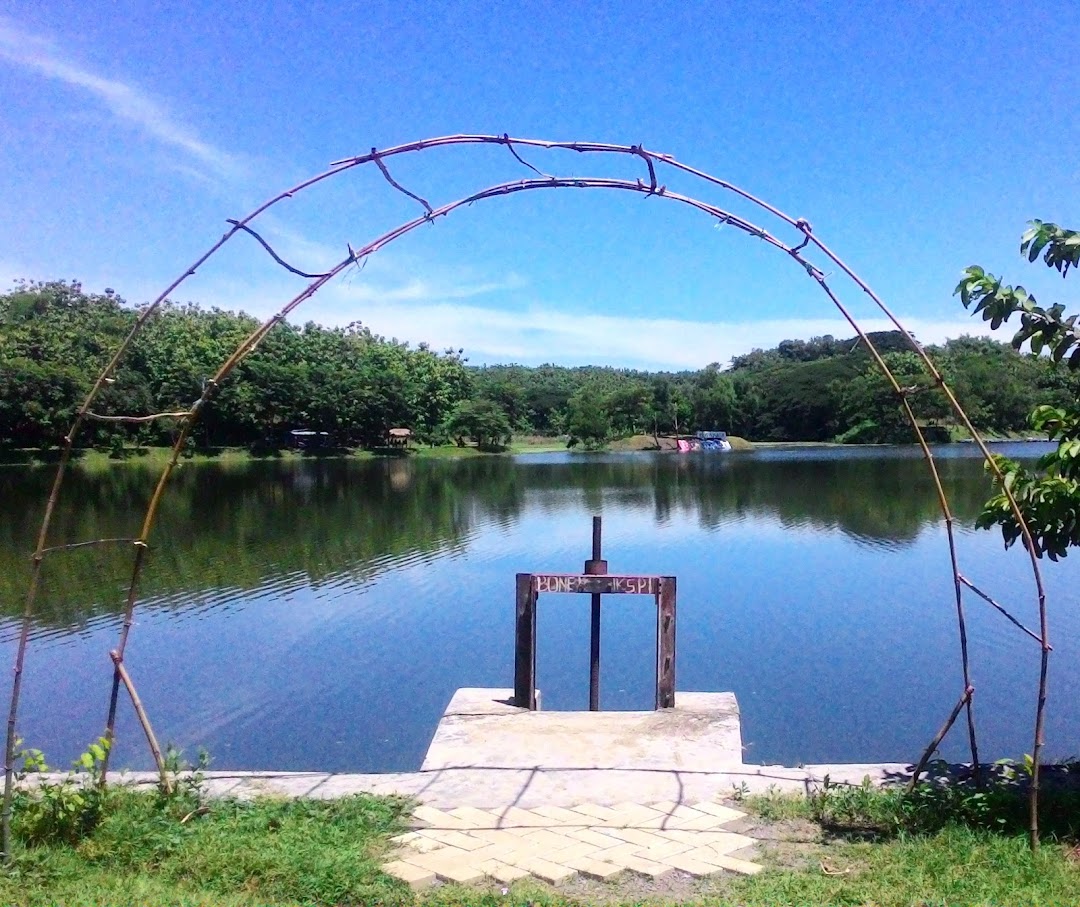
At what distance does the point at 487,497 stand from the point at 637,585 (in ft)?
88.9

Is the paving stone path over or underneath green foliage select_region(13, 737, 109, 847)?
underneath

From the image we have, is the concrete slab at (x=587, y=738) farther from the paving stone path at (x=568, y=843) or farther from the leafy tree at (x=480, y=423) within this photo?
the leafy tree at (x=480, y=423)

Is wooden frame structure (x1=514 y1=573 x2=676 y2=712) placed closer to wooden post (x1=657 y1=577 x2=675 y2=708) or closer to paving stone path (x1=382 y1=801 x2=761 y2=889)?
wooden post (x1=657 y1=577 x2=675 y2=708)

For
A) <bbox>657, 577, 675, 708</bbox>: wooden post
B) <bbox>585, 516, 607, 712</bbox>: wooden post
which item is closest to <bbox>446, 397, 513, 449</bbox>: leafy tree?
<bbox>585, 516, 607, 712</bbox>: wooden post

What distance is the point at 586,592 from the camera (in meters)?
7.96

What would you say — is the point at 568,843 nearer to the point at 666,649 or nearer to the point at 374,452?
the point at 666,649

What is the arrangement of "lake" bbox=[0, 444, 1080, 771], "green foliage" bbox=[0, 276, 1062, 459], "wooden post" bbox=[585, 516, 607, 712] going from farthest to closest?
"green foliage" bbox=[0, 276, 1062, 459] → "lake" bbox=[0, 444, 1080, 771] → "wooden post" bbox=[585, 516, 607, 712]

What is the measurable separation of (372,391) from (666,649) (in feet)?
192

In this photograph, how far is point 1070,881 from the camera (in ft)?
13.8

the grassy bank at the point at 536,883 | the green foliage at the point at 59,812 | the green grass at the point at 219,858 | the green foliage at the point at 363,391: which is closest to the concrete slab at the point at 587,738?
the grassy bank at the point at 536,883

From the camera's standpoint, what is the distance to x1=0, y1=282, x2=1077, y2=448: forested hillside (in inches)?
2215

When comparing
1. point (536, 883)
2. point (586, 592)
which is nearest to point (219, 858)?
point (536, 883)

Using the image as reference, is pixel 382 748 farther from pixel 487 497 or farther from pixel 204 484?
pixel 204 484

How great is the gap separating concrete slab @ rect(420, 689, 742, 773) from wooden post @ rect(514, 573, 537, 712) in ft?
0.46
